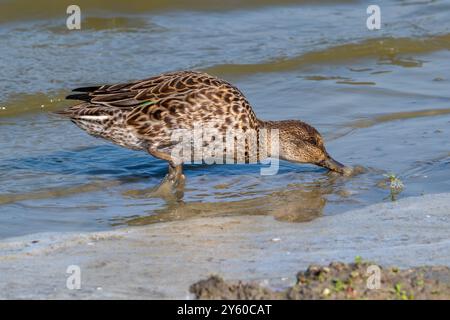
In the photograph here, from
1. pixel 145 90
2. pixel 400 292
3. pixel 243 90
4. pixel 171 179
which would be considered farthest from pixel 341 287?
pixel 243 90

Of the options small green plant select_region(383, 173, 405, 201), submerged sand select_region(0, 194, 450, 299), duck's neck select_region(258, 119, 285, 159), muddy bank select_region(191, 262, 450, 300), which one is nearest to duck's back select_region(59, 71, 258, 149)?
duck's neck select_region(258, 119, 285, 159)

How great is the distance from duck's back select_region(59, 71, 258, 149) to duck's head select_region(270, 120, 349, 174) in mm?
501

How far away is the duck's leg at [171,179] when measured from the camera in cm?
803

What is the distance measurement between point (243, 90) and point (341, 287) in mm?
7145

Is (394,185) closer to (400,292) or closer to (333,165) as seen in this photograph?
(333,165)

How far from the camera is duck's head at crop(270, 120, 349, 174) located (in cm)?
846

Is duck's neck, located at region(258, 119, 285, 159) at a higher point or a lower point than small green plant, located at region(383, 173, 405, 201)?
higher

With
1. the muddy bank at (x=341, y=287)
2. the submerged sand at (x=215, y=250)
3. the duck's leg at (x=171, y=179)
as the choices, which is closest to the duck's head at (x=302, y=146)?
the duck's leg at (x=171, y=179)

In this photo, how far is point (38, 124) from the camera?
406 inches

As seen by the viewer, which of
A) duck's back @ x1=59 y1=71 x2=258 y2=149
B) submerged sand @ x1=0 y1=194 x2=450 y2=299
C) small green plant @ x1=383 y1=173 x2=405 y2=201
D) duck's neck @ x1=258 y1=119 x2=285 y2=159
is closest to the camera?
submerged sand @ x1=0 y1=194 x2=450 y2=299

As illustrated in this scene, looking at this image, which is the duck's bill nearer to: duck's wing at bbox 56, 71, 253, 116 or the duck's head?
the duck's head

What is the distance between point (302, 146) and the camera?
8.50 meters

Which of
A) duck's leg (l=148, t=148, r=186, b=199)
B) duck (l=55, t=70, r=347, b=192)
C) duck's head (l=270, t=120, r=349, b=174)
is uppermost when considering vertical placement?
duck (l=55, t=70, r=347, b=192)
